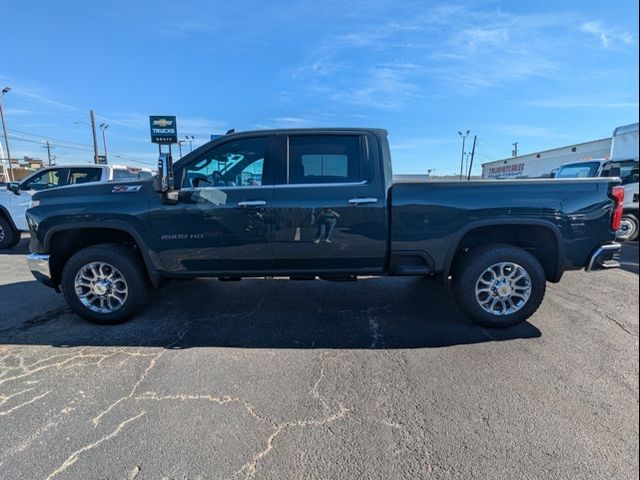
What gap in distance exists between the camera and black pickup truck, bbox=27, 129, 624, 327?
3.62 meters

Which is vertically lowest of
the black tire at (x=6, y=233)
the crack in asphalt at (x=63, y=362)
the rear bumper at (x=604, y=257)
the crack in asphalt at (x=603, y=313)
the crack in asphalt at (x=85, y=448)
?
the crack in asphalt at (x=85, y=448)

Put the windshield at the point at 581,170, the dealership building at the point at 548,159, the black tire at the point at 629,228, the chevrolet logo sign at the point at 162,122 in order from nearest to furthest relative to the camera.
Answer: the black tire at the point at 629,228
the windshield at the point at 581,170
the dealership building at the point at 548,159
the chevrolet logo sign at the point at 162,122

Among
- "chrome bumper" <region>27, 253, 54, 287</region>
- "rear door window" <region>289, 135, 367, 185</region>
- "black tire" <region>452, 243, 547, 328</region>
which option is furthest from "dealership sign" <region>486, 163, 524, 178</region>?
"chrome bumper" <region>27, 253, 54, 287</region>

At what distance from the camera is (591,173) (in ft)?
34.5

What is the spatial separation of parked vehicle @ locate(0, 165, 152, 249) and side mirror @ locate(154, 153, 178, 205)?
4937 millimetres

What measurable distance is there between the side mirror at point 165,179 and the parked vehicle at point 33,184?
4937 millimetres

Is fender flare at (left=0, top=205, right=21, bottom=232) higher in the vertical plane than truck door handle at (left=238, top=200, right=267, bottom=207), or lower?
lower

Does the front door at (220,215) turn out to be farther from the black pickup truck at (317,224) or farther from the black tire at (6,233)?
the black tire at (6,233)

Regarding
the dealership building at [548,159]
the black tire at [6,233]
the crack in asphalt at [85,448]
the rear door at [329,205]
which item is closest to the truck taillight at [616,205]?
the rear door at [329,205]

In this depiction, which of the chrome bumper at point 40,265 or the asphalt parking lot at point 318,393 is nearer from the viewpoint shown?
the asphalt parking lot at point 318,393

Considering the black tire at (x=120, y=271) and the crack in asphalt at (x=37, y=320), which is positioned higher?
the black tire at (x=120, y=271)

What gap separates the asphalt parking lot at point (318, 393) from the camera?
2.07 m

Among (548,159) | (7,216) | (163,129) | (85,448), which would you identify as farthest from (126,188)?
(163,129)

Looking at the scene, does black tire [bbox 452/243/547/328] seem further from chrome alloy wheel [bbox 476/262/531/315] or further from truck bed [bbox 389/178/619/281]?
truck bed [bbox 389/178/619/281]
